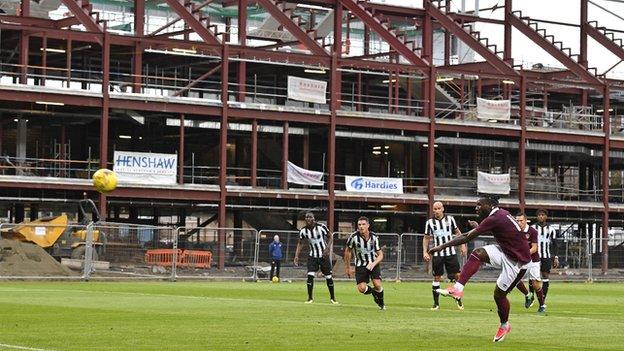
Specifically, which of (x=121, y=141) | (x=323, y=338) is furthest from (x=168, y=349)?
(x=121, y=141)

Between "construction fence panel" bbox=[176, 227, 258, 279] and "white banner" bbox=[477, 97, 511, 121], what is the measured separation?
23.9 metres

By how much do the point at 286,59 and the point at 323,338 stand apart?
48.0 metres

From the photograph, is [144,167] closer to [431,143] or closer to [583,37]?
[431,143]

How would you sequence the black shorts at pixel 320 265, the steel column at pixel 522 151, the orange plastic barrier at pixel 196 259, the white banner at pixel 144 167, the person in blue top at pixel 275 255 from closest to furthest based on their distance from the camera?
the black shorts at pixel 320 265
the orange plastic barrier at pixel 196 259
the person in blue top at pixel 275 255
the white banner at pixel 144 167
the steel column at pixel 522 151

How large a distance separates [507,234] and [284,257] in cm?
2979

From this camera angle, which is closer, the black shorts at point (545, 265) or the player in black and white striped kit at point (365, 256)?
the player in black and white striped kit at point (365, 256)

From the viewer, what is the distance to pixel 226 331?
18.1 meters

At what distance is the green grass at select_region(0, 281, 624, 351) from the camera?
53.8ft

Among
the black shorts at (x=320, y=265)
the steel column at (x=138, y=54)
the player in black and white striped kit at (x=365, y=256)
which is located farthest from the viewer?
the steel column at (x=138, y=54)

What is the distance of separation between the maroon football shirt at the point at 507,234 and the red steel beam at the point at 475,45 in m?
51.2

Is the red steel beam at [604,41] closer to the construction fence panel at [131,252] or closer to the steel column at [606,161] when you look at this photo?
the steel column at [606,161]

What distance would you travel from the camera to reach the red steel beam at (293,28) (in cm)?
6281

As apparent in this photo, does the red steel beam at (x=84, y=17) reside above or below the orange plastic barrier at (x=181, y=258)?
above

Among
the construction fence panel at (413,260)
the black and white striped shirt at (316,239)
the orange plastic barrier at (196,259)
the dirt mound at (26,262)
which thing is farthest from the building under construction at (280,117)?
the black and white striped shirt at (316,239)
